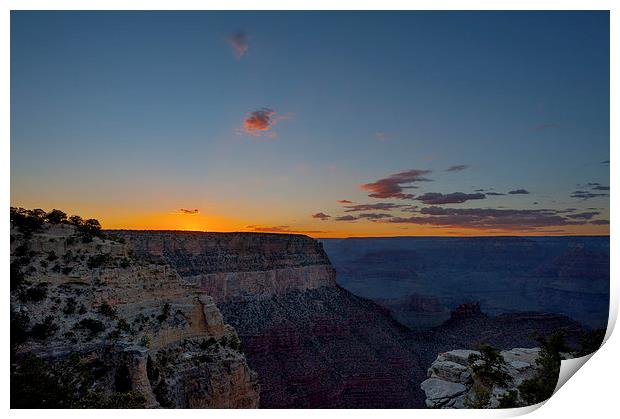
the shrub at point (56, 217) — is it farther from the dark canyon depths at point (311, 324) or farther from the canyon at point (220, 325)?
the dark canyon depths at point (311, 324)

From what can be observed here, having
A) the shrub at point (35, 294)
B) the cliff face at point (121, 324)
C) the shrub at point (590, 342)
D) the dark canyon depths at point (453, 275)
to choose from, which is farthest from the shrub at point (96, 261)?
the dark canyon depths at point (453, 275)

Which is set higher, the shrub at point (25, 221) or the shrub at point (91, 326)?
the shrub at point (25, 221)

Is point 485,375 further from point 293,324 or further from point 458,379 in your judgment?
point 293,324

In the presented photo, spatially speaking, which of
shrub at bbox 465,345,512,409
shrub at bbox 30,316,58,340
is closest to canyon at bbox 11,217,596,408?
shrub at bbox 30,316,58,340

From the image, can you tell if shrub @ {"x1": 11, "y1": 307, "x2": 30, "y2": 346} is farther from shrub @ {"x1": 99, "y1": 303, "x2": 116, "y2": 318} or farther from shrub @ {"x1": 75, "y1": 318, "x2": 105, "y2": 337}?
shrub @ {"x1": 99, "y1": 303, "x2": 116, "y2": 318}

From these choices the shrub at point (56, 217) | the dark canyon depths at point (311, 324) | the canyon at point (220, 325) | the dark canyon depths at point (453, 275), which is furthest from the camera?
the dark canyon depths at point (453, 275)

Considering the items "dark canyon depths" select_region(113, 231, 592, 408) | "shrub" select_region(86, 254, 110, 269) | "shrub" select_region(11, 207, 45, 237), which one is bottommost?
"dark canyon depths" select_region(113, 231, 592, 408)
